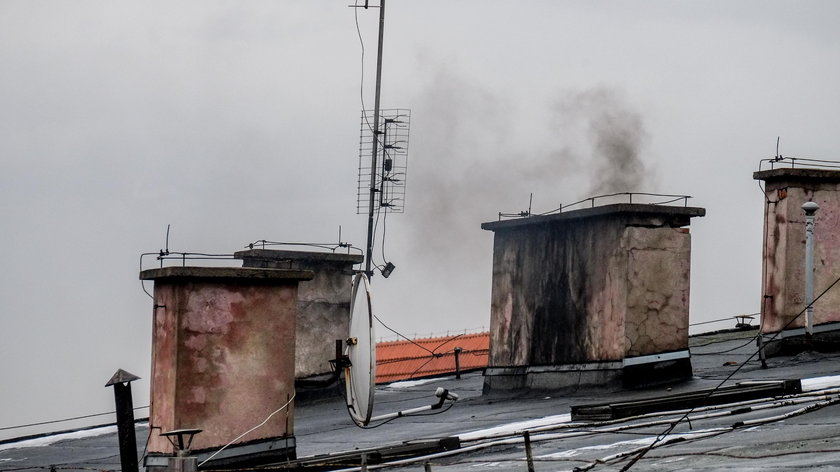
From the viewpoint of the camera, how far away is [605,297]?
2258 cm

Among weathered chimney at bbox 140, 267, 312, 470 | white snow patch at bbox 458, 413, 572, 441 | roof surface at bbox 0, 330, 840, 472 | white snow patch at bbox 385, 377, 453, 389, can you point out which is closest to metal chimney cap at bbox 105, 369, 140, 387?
weathered chimney at bbox 140, 267, 312, 470

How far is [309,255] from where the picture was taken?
27.9 metres

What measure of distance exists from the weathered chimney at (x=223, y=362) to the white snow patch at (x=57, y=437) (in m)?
10.1

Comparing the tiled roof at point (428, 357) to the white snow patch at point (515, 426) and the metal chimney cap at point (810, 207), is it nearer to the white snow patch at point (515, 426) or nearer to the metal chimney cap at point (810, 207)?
the metal chimney cap at point (810, 207)

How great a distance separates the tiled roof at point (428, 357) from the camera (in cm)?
3944

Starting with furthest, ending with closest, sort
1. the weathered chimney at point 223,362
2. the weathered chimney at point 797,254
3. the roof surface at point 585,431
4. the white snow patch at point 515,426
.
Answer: the weathered chimney at point 797,254 < the white snow patch at point 515,426 < the weathered chimney at point 223,362 < the roof surface at point 585,431

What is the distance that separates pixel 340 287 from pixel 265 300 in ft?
34.0

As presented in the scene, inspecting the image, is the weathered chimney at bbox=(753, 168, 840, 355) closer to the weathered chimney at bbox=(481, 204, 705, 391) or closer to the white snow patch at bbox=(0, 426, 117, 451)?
the weathered chimney at bbox=(481, 204, 705, 391)

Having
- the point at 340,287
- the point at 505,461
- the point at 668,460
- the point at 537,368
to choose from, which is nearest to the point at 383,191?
the point at 340,287

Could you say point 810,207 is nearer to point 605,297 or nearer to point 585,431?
point 605,297

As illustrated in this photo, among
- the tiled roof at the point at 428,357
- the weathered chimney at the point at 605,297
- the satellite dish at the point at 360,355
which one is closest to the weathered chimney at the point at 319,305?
the weathered chimney at the point at 605,297

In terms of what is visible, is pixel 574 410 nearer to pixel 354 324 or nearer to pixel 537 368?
pixel 354 324

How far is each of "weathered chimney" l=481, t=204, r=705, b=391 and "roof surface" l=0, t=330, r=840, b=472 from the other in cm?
47

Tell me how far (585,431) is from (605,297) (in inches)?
262
